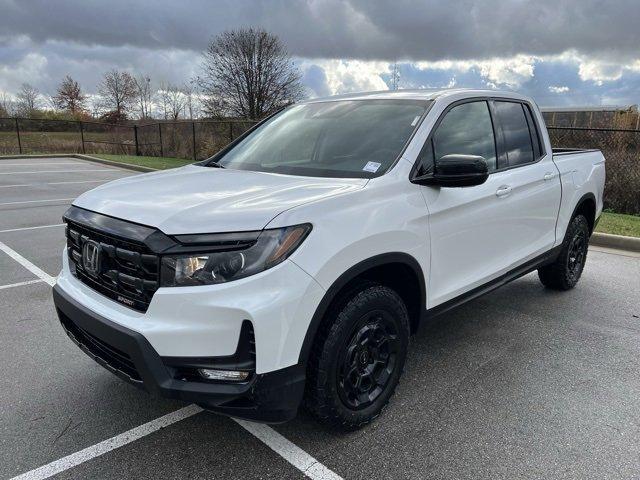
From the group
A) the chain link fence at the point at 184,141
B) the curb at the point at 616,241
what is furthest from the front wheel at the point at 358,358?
the chain link fence at the point at 184,141

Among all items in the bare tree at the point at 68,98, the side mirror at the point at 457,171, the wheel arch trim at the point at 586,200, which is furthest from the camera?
the bare tree at the point at 68,98

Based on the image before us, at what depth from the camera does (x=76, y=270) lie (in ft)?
9.30

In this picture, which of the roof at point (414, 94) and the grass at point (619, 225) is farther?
the grass at point (619, 225)

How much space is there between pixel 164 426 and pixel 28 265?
414 cm

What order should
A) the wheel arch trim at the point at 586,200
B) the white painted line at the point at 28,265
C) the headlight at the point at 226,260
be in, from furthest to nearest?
the white painted line at the point at 28,265 < the wheel arch trim at the point at 586,200 < the headlight at the point at 226,260

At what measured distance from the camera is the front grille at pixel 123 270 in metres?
2.24

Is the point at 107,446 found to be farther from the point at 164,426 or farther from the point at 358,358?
the point at 358,358

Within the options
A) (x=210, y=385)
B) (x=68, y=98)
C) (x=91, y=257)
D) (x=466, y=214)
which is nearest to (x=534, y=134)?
(x=466, y=214)

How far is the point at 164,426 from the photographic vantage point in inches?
111

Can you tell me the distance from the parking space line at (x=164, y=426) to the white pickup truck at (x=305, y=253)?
24 cm

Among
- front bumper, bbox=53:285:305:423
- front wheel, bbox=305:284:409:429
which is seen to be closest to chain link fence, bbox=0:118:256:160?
front wheel, bbox=305:284:409:429

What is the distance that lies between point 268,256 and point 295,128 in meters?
1.85

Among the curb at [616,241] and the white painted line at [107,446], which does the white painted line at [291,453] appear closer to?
the white painted line at [107,446]

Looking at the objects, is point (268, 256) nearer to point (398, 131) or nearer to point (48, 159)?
point (398, 131)
